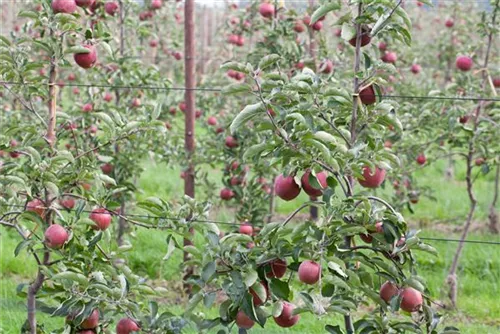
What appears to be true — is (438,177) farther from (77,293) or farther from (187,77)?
(77,293)

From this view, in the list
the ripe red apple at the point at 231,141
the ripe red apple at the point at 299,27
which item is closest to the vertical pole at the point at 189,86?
the ripe red apple at the point at 231,141

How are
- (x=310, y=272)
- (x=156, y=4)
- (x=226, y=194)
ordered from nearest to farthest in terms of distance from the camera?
(x=310, y=272) < (x=226, y=194) < (x=156, y=4)

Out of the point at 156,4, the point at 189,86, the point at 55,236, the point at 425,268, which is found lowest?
the point at 425,268

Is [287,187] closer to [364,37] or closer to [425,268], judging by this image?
[364,37]

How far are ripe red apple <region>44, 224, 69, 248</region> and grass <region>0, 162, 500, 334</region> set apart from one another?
3.45 ft

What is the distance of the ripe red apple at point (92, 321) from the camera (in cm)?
240

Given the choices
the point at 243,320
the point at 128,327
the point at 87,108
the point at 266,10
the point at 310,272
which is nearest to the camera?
the point at 310,272

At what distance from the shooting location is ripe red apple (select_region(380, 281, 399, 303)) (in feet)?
7.11

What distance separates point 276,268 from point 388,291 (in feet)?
1.02

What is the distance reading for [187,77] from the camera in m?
4.50

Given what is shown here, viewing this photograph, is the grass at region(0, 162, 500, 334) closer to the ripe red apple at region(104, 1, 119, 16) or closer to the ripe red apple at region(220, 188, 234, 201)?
the ripe red apple at region(220, 188, 234, 201)

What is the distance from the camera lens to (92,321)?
2404 millimetres

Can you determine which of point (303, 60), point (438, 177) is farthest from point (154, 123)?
point (438, 177)

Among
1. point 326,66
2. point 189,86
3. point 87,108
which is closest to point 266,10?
point 326,66
